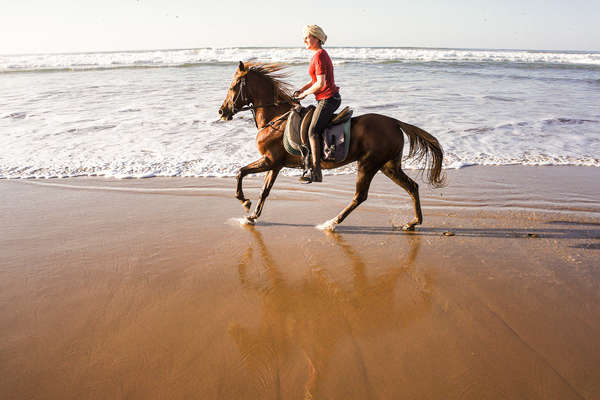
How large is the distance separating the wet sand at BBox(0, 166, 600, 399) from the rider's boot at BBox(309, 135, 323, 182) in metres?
0.79

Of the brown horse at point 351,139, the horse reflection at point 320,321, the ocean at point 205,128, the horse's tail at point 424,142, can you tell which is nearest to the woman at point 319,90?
the brown horse at point 351,139

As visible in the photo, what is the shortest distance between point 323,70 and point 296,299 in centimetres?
277

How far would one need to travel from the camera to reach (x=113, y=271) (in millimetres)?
3848

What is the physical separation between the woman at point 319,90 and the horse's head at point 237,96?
0.80 metres

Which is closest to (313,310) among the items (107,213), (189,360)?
(189,360)

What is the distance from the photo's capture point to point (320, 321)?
312 centimetres

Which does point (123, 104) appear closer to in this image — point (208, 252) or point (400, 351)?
point (208, 252)

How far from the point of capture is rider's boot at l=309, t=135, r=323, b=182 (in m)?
4.68

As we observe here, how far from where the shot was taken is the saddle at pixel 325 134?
4.71m

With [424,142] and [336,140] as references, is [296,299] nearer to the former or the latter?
[336,140]

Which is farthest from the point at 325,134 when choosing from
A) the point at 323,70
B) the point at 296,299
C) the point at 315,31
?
the point at 296,299

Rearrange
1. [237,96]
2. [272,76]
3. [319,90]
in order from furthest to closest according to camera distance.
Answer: [272,76]
[237,96]
[319,90]

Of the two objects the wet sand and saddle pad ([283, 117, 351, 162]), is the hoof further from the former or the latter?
saddle pad ([283, 117, 351, 162])

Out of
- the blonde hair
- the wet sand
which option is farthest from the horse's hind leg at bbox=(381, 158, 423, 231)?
the blonde hair
